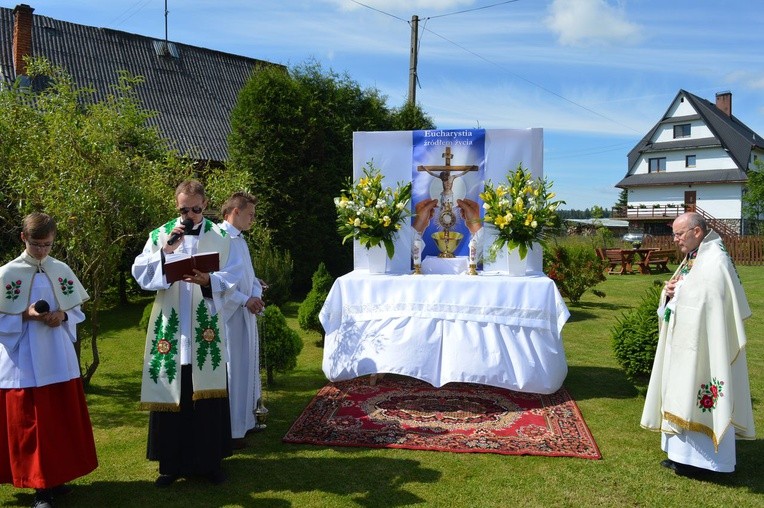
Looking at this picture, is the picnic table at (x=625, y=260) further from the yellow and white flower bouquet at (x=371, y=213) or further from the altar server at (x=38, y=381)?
the altar server at (x=38, y=381)

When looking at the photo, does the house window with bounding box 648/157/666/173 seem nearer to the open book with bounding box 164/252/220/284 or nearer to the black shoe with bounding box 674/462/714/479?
the black shoe with bounding box 674/462/714/479

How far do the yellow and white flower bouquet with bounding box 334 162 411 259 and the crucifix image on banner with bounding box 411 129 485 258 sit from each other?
0.55 metres

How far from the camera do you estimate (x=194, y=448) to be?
4590 mm

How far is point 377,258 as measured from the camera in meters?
7.79

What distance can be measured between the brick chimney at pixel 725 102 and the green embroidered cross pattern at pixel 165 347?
56.0m

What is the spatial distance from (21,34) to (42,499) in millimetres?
19656

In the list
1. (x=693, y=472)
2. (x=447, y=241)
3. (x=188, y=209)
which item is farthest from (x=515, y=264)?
(x=188, y=209)

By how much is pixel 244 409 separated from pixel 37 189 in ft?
9.13

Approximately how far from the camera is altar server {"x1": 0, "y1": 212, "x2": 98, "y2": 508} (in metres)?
4.14

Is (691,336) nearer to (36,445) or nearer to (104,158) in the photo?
(36,445)

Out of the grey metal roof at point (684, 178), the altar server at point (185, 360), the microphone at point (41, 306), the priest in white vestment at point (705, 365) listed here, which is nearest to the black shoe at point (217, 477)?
the altar server at point (185, 360)

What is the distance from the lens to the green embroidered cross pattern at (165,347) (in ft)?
15.0

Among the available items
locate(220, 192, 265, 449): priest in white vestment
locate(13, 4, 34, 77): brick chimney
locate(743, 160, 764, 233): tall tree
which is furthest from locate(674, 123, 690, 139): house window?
locate(220, 192, 265, 449): priest in white vestment

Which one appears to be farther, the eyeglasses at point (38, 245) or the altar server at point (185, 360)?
the altar server at point (185, 360)
